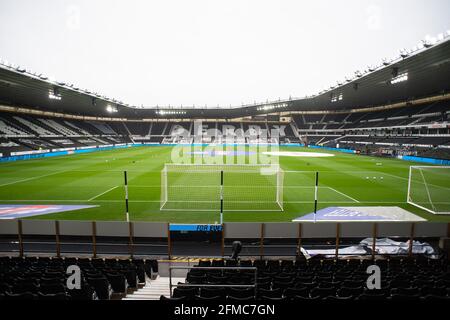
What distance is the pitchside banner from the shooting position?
1320 centimetres

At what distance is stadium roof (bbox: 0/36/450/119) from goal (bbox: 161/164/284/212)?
20125 mm

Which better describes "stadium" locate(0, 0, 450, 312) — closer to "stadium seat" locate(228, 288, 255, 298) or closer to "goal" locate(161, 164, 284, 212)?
"stadium seat" locate(228, 288, 255, 298)

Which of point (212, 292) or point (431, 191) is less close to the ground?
point (212, 292)

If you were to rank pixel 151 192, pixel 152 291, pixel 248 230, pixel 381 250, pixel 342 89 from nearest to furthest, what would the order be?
pixel 152 291, pixel 248 230, pixel 381 250, pixel 151 192, pixel 342 89

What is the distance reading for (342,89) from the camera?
4788cm

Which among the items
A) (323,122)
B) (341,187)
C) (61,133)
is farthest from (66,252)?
(323,122)

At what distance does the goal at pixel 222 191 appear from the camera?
15.1 m

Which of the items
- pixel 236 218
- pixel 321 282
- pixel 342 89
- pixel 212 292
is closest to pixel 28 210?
pixel 236 218

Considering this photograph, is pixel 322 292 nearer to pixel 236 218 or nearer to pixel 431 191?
pixel 236 218

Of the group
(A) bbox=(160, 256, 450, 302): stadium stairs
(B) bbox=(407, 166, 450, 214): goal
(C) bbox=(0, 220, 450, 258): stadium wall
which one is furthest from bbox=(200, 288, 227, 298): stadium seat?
(B) bbox=(407, 166, 450, 214): goal

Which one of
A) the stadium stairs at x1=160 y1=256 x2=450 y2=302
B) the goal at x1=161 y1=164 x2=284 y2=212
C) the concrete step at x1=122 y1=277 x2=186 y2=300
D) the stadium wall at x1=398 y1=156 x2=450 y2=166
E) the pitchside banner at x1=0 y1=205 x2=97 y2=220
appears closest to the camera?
the stadium stairs at x1=160 y1=256 x2=450 y2=302

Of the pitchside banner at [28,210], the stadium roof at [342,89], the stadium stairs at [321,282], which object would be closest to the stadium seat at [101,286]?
the stadium stairs at [321,282]

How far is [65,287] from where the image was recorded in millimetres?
4953

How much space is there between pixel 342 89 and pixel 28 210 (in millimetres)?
49356
